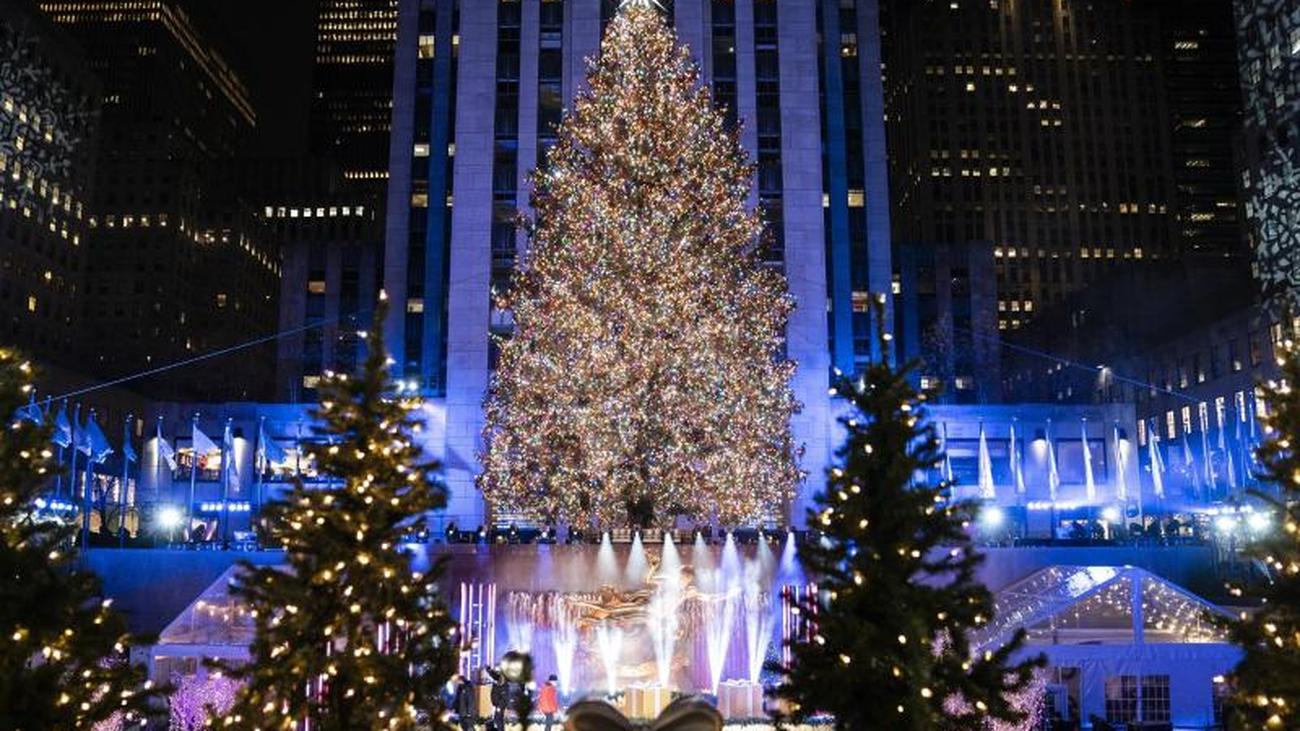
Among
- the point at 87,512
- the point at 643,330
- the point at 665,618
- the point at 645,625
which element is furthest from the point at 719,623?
the point at 87,512

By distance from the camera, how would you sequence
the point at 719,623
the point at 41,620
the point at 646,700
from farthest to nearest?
the point at 719,623, the point at 646,700, the point at 41,620

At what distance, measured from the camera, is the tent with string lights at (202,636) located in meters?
24.9

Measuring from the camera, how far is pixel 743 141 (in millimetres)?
53250

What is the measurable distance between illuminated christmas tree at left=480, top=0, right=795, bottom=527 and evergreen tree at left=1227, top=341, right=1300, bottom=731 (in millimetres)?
19523

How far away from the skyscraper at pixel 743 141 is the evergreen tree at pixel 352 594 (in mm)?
33441

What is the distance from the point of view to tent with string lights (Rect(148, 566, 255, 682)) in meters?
24.9

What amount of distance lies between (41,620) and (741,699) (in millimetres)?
16751

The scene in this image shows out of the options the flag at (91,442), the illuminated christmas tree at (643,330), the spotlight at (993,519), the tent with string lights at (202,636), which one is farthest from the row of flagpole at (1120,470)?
the flag at (91,442)

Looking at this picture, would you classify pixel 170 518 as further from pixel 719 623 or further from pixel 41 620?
pixel 41 620

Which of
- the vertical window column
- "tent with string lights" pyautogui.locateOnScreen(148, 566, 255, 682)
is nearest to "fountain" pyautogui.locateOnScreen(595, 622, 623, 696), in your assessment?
"tent with string lights" pyautogui.locateOnScreen(148, 566, 255, 682)

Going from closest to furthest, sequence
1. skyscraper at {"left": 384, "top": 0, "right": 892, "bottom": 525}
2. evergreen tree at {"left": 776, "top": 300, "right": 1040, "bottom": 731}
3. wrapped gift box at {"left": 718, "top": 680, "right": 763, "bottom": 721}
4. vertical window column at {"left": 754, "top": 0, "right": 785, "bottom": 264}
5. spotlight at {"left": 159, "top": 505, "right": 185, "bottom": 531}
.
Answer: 1. evergreen tree at {"left": 776, "top": 300, "right": 1040, "bottom": 731}
2. wrapped gift box at {"left": 718, "top": 680, "right": 763, "bottom": 721}
3. spotlight at {"left": 159, "top": 505, "right": 185, "bottom": 531}
4. skyscraper at {"left": 384, "top": 0, "right": 892, "bottom": 525}
5. vertical window column at {"left": 754, "top": 0, "right": 785, "bottom": 264}

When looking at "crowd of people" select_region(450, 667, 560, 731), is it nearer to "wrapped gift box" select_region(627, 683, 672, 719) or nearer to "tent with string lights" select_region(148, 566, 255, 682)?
"wrapped gift box" select_region(627, 683, 672, 719)

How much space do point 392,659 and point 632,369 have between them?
764 inches

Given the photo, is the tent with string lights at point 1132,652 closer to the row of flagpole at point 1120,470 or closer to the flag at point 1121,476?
the row of flagpole at point 1120,470
